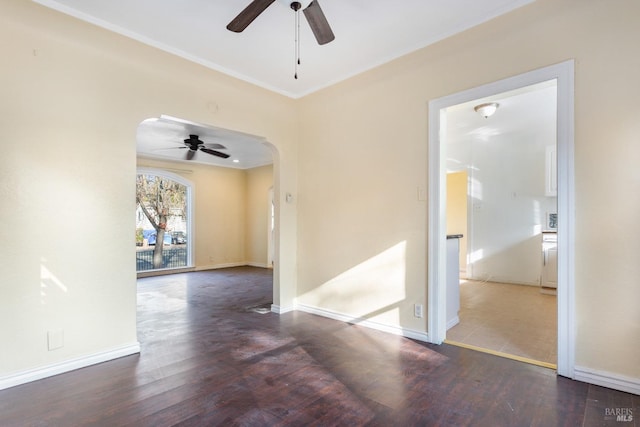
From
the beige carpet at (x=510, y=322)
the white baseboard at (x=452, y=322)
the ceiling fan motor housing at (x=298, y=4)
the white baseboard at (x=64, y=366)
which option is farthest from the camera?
the white baseboard at (x=452, y=322)

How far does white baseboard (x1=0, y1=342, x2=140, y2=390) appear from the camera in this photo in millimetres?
2357

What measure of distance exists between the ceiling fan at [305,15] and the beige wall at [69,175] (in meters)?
1.28

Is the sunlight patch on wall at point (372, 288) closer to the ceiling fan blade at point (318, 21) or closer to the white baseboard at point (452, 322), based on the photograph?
the white baseboard at point (452, 322)

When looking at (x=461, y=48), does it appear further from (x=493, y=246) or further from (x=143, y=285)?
(x=143, y=285)

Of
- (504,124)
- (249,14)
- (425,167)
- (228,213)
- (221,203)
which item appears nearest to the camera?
(249,14)

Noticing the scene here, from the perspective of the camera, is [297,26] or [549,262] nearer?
[297,26]

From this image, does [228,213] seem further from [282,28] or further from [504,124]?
[504,124]

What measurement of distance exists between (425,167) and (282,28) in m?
1.83

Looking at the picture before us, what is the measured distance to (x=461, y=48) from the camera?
2902 mm

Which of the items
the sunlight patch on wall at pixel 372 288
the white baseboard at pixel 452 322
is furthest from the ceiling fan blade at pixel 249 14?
the white baseboard at pixel 452 322

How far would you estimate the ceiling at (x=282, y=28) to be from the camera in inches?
95.7

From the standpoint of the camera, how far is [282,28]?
8.97 feet

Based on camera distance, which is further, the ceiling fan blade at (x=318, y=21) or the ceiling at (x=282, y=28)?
the ceiling at (x=282, y=28)

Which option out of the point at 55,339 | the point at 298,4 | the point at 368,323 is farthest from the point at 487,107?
the point at 55,339
